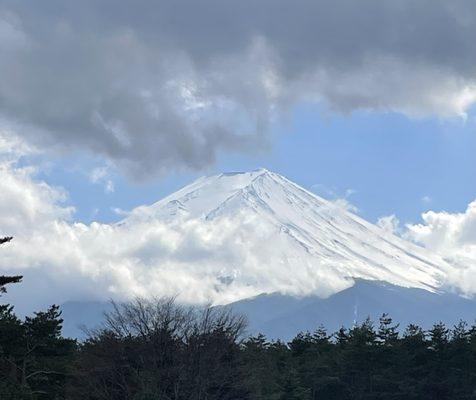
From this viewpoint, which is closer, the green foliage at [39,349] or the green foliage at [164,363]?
the green foliage at [164,363]

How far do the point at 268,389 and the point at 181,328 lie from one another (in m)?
16.6

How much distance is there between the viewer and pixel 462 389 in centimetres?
6556

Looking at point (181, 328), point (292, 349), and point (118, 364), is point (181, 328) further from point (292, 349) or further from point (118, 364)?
point (292, 349)

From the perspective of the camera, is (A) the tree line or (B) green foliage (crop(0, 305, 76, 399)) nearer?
(A) the tree line

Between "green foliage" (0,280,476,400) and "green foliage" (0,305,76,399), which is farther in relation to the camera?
"green foliage" (0,305,76,399)

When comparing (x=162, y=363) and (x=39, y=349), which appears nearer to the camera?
(x=162, y=363)

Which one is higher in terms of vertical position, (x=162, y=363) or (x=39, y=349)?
(x=39, y=349)

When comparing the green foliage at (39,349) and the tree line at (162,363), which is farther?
the green foliage at (39,349)

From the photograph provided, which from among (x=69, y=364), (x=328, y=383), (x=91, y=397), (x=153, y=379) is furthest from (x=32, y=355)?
(x=328, y=383)

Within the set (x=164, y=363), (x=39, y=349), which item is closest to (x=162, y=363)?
(x=164, y=363)

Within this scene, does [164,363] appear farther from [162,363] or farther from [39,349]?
[39,349]

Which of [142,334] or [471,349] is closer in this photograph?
[142,334]

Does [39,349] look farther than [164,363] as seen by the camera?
Yes

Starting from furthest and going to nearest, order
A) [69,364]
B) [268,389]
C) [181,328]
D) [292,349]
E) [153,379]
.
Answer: [292,349] → [268,389] → [69,364] → [181,328] → [153,379]
